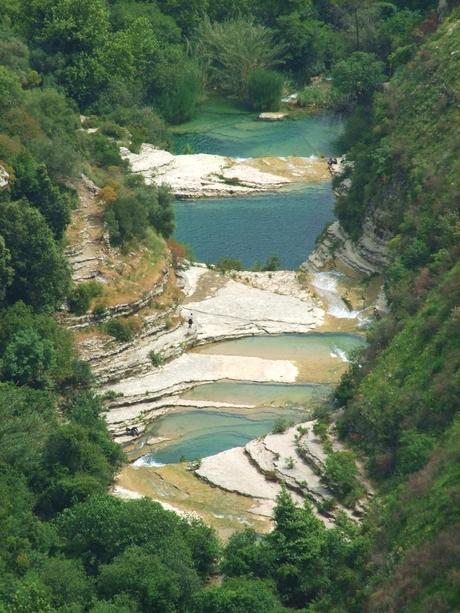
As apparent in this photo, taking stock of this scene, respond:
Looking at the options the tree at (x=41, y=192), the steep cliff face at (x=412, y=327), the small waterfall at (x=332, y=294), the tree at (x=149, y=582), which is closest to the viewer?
the steep cliff face at (x=412, y=327)

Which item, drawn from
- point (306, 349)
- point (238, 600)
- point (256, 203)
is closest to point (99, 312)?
point (306, 349)

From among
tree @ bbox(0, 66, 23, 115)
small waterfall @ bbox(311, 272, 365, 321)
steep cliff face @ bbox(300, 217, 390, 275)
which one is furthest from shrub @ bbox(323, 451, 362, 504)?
tree @ bbox(0, 66, 23, 115)

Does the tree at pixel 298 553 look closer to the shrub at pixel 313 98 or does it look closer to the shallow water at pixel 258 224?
the shallow water at pixel 258 224

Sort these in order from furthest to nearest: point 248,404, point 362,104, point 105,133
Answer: point 362,104, point 105,133, point 248,404

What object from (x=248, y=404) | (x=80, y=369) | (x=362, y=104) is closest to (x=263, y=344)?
(x=248, y=404)

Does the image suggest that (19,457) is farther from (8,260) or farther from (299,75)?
(299,75)

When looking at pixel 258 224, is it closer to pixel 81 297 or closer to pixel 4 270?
pixel 81 297

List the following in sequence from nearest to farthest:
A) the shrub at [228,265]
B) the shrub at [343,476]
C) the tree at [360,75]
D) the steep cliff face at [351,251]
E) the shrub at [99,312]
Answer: the shrub at [343,476]
the shrub at [99,312]
the steep cliff face at [351,251]
the shrub at [228,265]
the tree at [360,75]

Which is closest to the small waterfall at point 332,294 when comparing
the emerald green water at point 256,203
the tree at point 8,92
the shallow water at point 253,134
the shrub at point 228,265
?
the emerald green water at point 256,203
